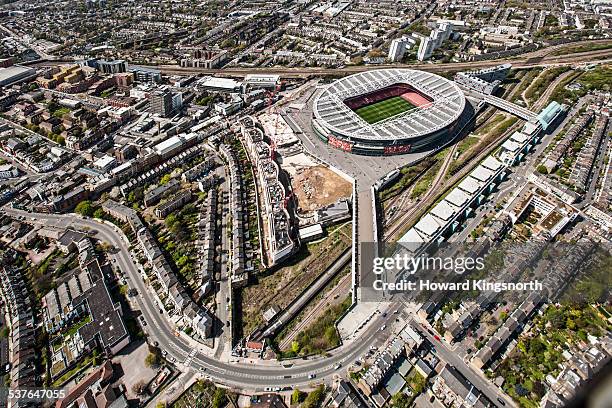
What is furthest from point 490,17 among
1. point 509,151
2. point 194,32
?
point 194,32

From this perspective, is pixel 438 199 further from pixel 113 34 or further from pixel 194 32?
pixel 113 34

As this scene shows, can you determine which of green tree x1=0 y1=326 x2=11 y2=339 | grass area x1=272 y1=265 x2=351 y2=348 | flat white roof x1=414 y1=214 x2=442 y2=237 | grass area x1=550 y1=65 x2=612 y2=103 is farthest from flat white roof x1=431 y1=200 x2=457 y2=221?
green tree x1=0 y1=326 x2=11 y2=339

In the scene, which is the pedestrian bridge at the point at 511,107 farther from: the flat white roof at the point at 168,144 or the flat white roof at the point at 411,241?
the flat white roof at the point at 168,144

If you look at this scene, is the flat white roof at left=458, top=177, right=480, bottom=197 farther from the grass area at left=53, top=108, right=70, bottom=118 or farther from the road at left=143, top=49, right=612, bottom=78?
the grass area at left=53, top=108, right=70, bottom=118

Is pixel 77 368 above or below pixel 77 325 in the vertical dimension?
below

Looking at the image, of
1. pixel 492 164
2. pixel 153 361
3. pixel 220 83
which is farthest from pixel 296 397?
pixel 220 83

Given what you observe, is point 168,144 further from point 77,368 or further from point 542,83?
point 542,83
